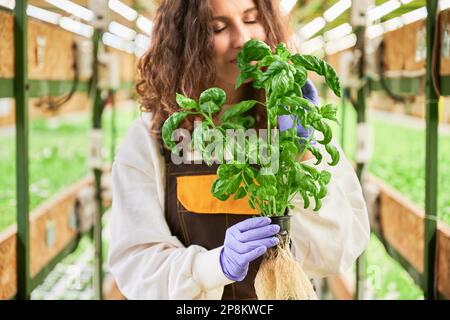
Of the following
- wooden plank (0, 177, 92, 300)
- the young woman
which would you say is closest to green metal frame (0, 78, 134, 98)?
wooden plank (0, 177, 92, 300)

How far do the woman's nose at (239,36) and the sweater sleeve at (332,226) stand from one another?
1.03ft

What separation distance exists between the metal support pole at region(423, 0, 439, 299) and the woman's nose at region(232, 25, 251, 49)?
70cm

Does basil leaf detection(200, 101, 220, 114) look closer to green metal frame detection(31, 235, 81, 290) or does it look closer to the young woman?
the young woman

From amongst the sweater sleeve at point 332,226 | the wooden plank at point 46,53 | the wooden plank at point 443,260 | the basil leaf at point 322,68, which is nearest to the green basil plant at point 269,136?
the basil leaf at point 322,68

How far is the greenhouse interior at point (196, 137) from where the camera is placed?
1.66 m

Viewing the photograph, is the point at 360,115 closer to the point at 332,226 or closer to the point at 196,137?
the point at 332,226

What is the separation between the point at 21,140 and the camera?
2057 mm

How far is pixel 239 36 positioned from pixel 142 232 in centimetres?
54

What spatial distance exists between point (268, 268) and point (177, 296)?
0.84ft

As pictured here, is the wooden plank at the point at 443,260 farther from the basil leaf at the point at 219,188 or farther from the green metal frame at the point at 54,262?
the green metal frame at the point at 54,262

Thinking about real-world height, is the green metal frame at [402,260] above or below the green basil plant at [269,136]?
below

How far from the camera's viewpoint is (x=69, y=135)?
3.06m

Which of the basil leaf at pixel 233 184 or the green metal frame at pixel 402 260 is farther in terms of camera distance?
the green metal frame at pixel 402 260

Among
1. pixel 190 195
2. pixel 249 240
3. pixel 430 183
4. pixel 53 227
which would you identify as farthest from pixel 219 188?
pixel 53 227
